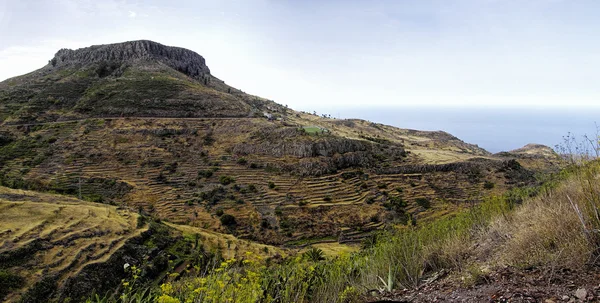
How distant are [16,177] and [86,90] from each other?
1285 inches

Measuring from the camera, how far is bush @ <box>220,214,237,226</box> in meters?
27.1

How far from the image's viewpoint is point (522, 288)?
135 inches

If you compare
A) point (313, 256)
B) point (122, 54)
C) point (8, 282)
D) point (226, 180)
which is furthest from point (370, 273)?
point (122, 54)

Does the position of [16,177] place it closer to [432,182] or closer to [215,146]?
[215,146]

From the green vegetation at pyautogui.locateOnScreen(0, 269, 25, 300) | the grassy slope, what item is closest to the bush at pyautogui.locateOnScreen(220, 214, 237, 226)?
the green vegetation at pyautogui.locateOnScreen(0, 269, 25, 300)

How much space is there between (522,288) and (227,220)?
84.8ft

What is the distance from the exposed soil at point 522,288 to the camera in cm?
311

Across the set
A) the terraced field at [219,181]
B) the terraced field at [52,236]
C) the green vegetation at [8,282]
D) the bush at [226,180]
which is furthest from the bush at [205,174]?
the green vegetation at [8,282]

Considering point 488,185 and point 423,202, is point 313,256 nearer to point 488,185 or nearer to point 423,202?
point 423,202

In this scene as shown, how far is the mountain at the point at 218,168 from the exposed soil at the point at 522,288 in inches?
588

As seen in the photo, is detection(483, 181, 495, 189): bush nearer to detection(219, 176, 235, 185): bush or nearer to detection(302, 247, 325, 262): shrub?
detection(302, 247, 325, 262): shrub

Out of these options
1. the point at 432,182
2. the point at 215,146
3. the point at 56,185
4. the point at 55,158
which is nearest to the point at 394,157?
the point at 432,182

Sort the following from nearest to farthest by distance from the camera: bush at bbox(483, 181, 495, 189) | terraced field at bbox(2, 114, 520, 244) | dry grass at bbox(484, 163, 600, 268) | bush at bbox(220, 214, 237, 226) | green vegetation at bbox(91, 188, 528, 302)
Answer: dry grass at bbox(484, 163, 600, 268), green vegetation at bbox(91, 188, 528, 302), bush at bbox(220, 214, 237, 226), terraced field at bbox(2, 114, 520, 244), bush at bbox(483, 181, 495, 189)

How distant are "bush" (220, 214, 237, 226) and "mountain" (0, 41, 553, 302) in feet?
0.35
